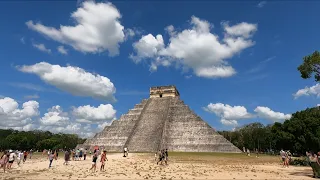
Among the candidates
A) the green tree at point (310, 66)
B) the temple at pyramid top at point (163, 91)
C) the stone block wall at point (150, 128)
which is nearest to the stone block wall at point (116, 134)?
the stone block wall at point (150, 128)

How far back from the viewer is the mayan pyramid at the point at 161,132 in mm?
41209

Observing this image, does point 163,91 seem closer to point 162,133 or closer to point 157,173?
point 162,133

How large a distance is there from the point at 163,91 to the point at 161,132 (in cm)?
1680

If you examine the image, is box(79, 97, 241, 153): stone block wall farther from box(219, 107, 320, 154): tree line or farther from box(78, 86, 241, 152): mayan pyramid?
box(219, 107, 320, 154): tree line

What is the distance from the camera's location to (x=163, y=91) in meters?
60.3

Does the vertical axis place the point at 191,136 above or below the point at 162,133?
below

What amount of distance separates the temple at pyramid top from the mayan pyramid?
9.04ft

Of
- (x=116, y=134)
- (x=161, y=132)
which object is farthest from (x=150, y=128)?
(x=116, y=134)

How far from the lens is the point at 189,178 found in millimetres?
13320

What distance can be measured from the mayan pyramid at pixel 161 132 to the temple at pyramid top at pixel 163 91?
2.76 meters

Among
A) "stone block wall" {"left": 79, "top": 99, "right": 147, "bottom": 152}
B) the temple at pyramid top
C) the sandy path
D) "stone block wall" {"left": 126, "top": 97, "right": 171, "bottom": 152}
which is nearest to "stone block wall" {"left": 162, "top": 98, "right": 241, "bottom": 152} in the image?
"stone block wall" {"left": 126, "top": 97, "right": 171, "bottom": 152}

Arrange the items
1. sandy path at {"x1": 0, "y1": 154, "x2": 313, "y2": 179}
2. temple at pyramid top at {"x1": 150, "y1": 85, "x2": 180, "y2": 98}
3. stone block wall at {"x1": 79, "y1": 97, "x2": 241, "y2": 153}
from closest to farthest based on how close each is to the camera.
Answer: sandy path at {"x1": 0, "y1": 154, "x2": 313, "y2": 179} → stone block wall at {"x1": 79, "y1": 97, "x2": 241, "y2": 153} → temple at pyramid top at {"x1": 150, "y1": 85, "x2": 180, "y2": 98}

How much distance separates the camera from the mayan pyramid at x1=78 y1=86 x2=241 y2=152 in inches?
1622

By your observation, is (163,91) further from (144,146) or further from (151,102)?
(144,146)
